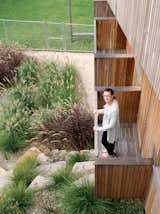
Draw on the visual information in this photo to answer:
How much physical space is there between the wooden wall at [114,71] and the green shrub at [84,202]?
2121mm

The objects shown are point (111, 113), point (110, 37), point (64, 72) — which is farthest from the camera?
point (64, 72)

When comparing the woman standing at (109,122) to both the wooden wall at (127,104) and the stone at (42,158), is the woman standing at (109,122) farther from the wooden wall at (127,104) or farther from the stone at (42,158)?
the stone at (42,158)

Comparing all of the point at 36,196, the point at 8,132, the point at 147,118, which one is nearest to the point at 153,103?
the point at 147,118

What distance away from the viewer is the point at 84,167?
5.62m

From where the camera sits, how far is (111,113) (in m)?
3.98

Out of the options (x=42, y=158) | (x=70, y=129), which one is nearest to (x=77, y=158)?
(x=42, y=158)

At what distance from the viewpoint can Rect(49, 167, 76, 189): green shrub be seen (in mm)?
5264

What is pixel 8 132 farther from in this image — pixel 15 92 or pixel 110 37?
pixel 110 37

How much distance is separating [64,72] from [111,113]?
19.5 ft

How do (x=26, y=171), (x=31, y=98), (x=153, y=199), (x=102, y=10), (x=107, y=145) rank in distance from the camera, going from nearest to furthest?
1. (x=153, y=199)
2. (x=107, y=145)
3. (x=26, y=171)
4. (x=102, y=10)
5. (x=31, y=98)

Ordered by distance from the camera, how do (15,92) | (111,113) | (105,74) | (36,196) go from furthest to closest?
(15,92) → (105,74) → (36,196) → (111,113)

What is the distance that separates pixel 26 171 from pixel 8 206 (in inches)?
46.4

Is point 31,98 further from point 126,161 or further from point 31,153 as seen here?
point 126,161

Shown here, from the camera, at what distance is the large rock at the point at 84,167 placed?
5.49 meters
